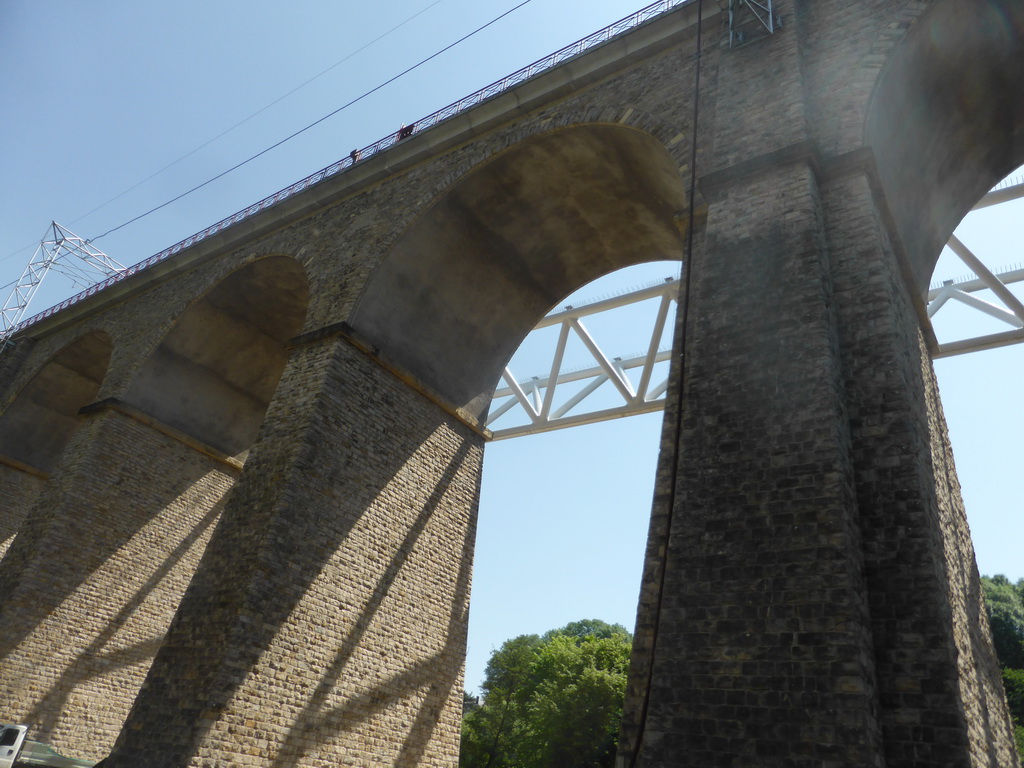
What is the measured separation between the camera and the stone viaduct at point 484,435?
5.73 metres

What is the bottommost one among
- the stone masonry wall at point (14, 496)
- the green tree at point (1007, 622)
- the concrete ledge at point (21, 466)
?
the stone masonry wall at point (14, 496)

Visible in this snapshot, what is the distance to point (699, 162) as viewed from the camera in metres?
9.56

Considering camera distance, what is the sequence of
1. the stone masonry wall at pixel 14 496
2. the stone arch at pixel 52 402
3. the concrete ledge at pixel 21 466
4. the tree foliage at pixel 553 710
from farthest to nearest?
the tree foliage at pixel 553 710
the stone arch at pixel 52 402
the concrete ledge at pixel 21 466
the stone masonry wall at pixel 14 496

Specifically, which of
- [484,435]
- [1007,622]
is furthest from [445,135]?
[1007,622]

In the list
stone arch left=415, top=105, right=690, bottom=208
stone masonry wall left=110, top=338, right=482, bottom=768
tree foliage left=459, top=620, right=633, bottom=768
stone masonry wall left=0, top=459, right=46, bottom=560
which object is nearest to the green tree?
tree foliage left=459, top=620, right=633, bottom=768

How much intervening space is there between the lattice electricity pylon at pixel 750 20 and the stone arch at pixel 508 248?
6.14ft

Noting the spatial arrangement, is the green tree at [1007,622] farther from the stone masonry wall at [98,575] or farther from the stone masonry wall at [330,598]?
the stone masonry wall at [98,575]

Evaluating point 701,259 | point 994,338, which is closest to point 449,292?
point 701,259

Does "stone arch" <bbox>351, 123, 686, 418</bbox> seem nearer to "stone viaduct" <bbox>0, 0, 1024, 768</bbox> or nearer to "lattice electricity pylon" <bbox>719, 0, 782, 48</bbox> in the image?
"stone viaduct" <bbox>0, 0, 1024, 768</bbox>

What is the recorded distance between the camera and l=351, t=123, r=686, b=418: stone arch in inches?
477

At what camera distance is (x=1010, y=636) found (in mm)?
32344

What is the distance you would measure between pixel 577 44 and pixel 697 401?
8.23 metres

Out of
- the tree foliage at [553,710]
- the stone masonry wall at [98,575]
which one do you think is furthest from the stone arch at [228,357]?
the tree foliage at [553,710]

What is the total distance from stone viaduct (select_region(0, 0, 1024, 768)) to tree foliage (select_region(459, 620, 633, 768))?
20.2 m
